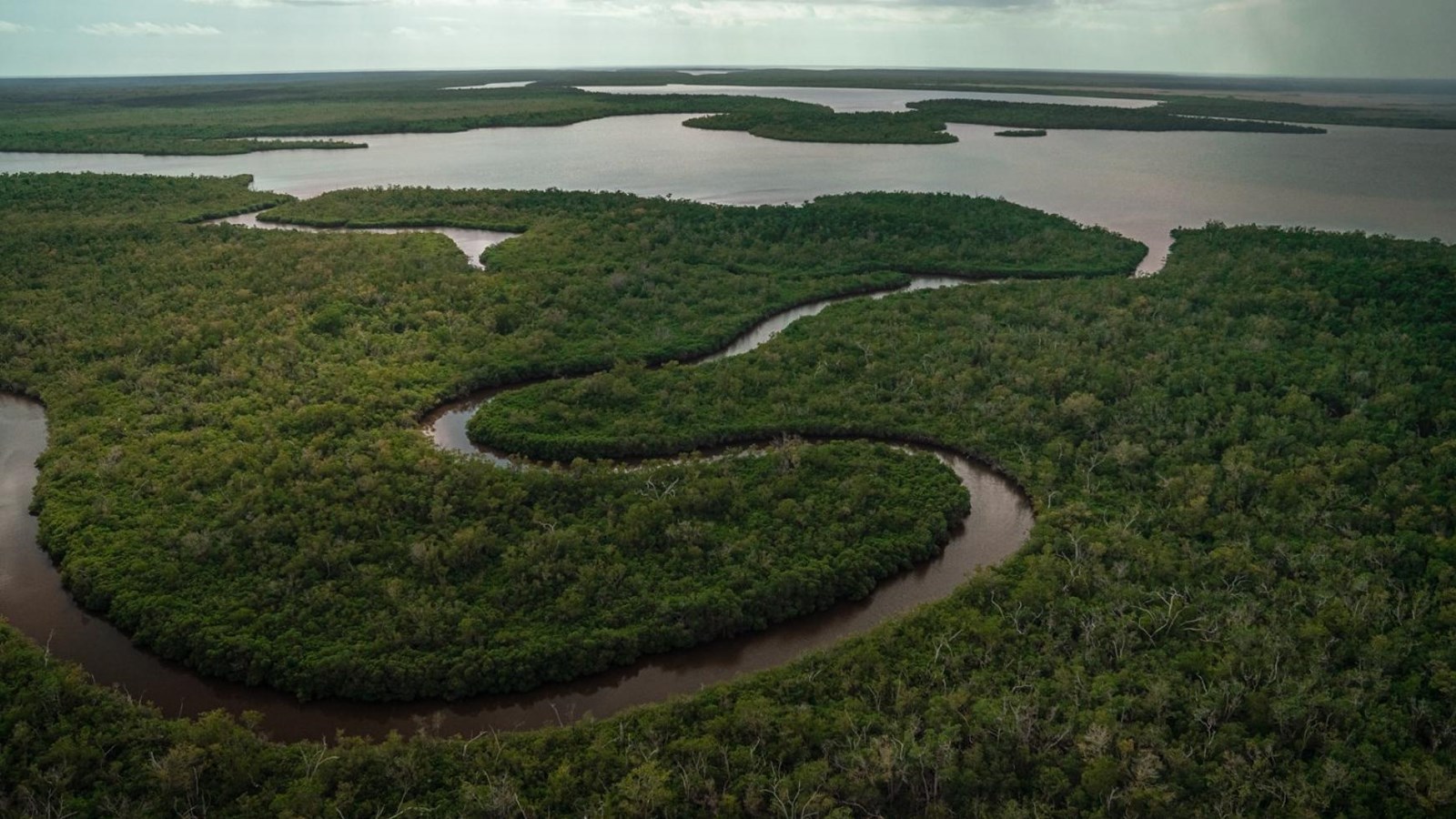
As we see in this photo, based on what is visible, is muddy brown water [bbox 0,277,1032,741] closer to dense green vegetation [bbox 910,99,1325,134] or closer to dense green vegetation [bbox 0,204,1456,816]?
dense green vegetation [bbox 0,204,1456,816]

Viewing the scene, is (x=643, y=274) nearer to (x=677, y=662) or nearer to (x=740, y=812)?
(x=677, y=662)

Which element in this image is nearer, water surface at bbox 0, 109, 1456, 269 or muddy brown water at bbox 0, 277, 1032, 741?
muddy brown water at bbox 0, 277, 1032, 741

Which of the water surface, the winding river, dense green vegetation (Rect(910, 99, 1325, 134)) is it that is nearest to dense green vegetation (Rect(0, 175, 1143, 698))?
the winding river

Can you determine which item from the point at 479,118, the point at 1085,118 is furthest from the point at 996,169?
the point at 479,118

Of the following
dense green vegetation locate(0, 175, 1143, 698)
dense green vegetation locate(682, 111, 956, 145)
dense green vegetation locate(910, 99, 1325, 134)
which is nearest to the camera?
dense green vegetation locate(0, 175, 1143, 698)

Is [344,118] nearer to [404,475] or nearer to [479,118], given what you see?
[479,118]

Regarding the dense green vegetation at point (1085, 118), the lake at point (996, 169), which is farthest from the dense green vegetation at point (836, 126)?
the dense green vegetation at point (1085, 118)

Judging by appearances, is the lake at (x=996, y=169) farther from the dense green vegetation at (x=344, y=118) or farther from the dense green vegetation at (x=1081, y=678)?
the dense green vegetation at (x=1081, y=678)

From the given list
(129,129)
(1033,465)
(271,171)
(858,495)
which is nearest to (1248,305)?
(1033,465)
